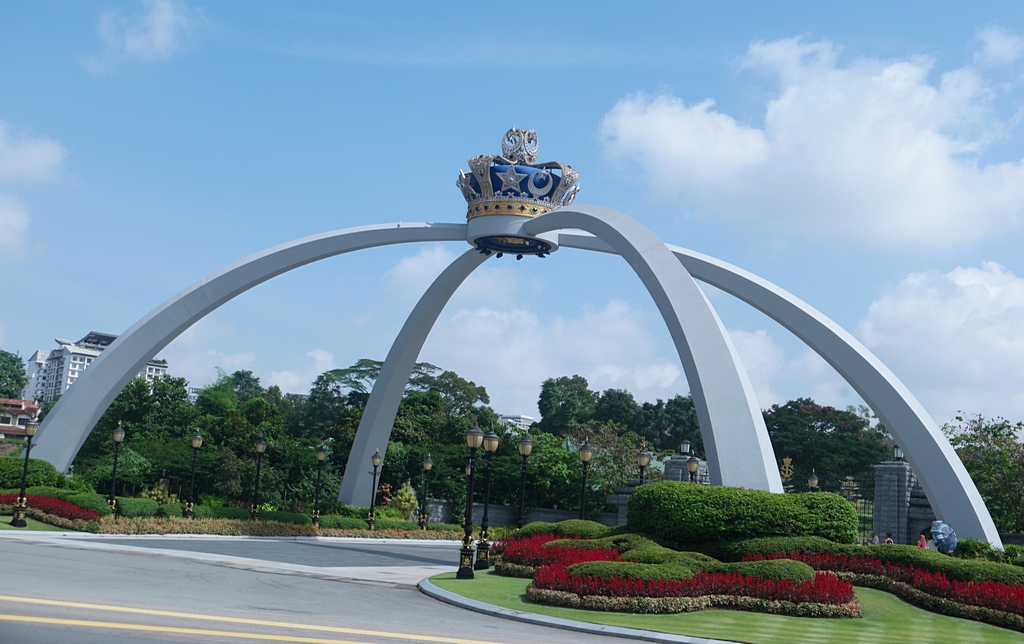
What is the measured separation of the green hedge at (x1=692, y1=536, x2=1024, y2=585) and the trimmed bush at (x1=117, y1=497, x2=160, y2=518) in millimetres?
16940

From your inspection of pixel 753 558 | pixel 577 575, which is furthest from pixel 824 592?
pixel 577 575

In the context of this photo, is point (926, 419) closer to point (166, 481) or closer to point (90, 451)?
point (166, 481)

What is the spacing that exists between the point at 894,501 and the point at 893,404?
861 centimetres

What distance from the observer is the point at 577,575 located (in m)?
12.6

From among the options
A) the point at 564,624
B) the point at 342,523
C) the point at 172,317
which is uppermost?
the point at 172,317

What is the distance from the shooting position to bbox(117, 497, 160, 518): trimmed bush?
82.2 ft

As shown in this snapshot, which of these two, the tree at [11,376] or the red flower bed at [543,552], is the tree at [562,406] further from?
the tree at [11,376]

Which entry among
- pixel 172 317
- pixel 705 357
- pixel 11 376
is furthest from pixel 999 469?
pixel 11 376

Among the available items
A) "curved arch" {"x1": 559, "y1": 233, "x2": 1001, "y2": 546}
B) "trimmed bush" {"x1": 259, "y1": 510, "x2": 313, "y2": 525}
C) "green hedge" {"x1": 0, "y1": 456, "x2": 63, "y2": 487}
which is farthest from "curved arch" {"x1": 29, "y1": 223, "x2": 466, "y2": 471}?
"curved arch" {"x1": 559, "y1": 233, "x2": 1001, "y2": 546}

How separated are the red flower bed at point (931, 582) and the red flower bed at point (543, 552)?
228 cm

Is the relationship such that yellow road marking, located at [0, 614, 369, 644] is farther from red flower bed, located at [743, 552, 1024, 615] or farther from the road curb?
red flower bed, located at [743, 552, 1024, 615]

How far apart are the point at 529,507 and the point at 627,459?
4.98m

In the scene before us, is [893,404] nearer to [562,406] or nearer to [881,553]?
[881,553]

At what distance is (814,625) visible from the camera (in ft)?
37.4
